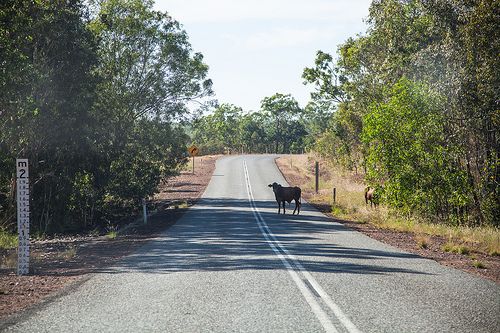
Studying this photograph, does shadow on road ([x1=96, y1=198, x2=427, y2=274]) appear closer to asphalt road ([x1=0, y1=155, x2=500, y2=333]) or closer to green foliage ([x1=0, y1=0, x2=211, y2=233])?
asphalt road ([x1=0, y1=155, x2=500, y2=333])

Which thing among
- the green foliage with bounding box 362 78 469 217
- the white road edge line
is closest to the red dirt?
the green foliage with bounding box 362 78 469 217

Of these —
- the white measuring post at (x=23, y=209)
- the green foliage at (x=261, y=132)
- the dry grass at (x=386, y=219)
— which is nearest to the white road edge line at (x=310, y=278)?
the dry grass at (x=386, y=219)

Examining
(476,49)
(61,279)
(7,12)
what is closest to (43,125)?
(7,12)

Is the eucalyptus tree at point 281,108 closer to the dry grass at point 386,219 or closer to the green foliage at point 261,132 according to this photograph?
the green foliage at point 261,132

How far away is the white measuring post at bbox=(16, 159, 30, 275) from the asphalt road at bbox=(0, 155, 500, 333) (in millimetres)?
1991

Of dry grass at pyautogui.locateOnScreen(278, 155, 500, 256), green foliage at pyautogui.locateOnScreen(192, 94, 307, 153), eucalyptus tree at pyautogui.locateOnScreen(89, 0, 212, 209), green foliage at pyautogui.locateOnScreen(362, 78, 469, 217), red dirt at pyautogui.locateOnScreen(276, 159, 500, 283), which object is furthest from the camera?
green foliage at pyautogui.locateOnScreen(192, 94, 307, 153)

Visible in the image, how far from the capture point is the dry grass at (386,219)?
1772cm

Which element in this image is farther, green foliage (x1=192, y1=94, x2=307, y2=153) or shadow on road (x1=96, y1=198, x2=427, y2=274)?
green foliage (x1=192, y1=94, x2=307, y2=153)

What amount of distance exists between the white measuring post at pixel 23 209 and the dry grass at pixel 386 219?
36.0 ft

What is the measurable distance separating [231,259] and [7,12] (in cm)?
1082

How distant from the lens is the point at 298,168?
229 ft

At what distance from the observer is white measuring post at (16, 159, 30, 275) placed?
11.5 m

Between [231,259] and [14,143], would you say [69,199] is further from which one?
[231,259]

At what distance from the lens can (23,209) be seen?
11.6 m
